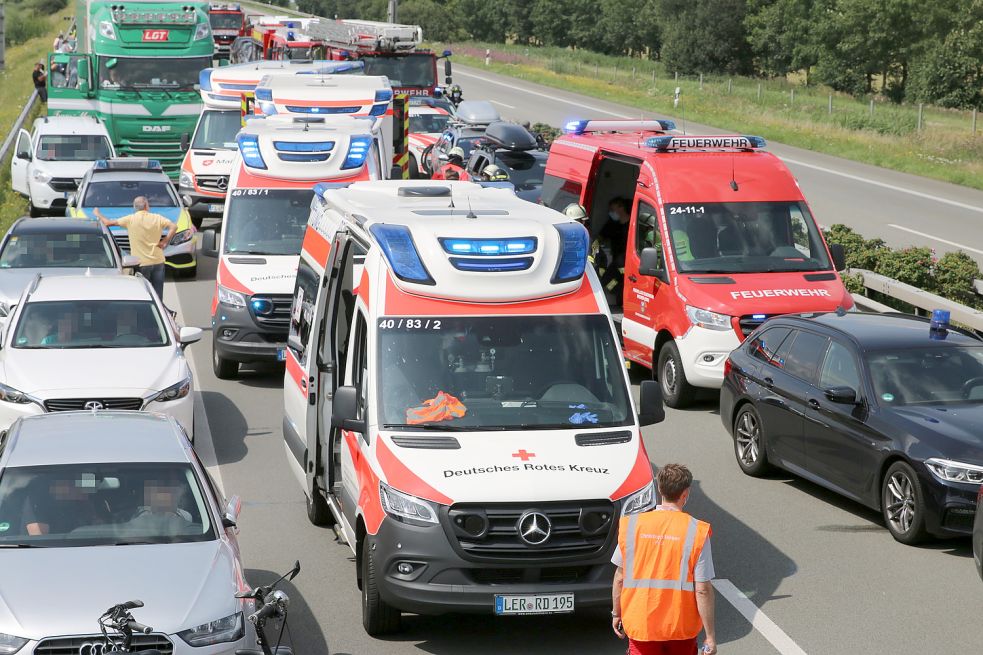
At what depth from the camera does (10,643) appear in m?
6.96

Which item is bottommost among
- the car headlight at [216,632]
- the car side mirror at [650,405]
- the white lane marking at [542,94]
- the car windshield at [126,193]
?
the white lane marking at [542,94]

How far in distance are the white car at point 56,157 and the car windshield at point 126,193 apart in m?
4.28

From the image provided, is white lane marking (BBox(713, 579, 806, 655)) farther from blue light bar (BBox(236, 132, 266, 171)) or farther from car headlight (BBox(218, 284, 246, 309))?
blue light bar (BBox(236, 132, 266, 171))

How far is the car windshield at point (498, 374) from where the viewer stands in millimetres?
9070

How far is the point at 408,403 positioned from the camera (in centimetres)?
909

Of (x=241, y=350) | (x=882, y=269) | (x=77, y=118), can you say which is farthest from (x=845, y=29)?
(x=241, y=350)

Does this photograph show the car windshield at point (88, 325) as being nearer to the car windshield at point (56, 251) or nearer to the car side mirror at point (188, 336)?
the car side mirror at point (188, 336)

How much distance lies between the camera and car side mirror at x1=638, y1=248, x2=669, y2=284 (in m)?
15.5

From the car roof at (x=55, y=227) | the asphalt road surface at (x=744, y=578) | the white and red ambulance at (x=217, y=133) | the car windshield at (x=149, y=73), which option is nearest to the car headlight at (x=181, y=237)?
the white and red ambulance at (x=217, y=133)

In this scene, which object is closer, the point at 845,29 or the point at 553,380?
the point at 553,380

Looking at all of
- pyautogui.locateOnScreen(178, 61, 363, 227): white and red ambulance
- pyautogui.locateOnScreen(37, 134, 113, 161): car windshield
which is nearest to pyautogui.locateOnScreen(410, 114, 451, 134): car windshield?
pyautogui.locateOnScreen(178, 61, 363, 227): white and red ambulance

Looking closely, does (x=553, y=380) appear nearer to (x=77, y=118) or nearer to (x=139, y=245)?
(x=139, y=245)

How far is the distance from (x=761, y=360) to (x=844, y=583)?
3.53 m

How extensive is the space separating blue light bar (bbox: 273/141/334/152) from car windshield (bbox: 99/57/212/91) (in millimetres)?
18519
